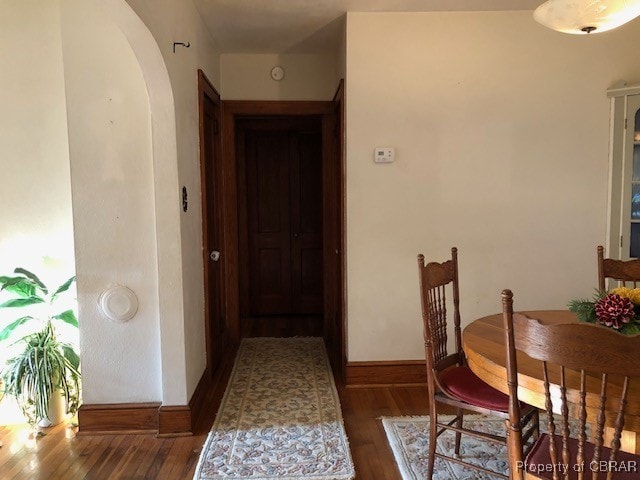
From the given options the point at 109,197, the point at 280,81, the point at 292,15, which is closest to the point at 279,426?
the point at 109,197

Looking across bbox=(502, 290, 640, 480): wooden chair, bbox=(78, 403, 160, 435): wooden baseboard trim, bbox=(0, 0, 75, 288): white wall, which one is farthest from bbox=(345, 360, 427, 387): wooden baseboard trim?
bbox=(0, 0, 75, 288): white wall

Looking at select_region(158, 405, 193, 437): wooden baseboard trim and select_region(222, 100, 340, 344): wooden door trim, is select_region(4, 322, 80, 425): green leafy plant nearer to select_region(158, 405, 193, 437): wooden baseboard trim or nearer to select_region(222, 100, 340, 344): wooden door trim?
select_region(158, 405, 193, 437): wooden baseboard trim

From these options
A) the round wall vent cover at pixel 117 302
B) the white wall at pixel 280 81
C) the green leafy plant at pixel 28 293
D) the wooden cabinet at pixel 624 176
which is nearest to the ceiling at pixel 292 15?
the white wall at pixel 280 81

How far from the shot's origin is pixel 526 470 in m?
1.47

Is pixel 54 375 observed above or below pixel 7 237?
below

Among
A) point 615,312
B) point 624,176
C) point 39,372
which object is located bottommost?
point 39,372

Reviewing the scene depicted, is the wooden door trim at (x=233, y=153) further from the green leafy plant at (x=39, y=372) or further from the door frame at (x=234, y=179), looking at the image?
the green leafy plant at (x=39, y=372)

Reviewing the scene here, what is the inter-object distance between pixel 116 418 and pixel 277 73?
2.80 metres

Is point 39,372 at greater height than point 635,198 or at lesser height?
lesser

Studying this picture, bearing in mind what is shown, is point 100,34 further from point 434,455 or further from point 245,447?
point 434,455

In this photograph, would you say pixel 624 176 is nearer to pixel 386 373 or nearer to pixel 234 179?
pixel 386 373

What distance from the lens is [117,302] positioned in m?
2.54

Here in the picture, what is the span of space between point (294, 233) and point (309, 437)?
284 cm

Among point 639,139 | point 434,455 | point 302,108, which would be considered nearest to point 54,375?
point 434,455
